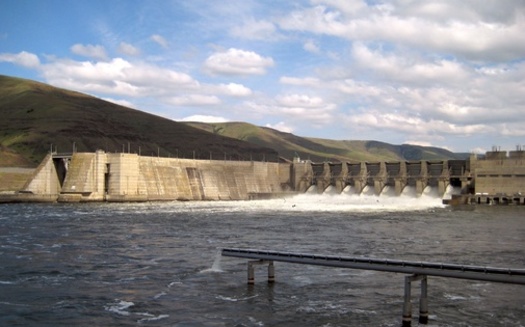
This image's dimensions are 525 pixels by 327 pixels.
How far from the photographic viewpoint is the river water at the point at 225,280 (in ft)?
68.8

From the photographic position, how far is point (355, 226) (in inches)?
2270

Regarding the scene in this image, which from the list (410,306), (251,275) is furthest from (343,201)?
(410,306)

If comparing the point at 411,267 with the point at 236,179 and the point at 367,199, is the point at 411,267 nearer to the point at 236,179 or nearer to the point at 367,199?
the point at 367,199

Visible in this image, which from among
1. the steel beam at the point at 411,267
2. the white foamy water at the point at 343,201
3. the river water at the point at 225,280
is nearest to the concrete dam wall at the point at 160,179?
the white foamy water at the point at 343,201

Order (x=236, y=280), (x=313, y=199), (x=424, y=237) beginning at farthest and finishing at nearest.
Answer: (x=313, y=199) < (x=424, y=237) < (x=236, y=280)

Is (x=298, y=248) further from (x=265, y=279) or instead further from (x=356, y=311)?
(x=356, y=311)

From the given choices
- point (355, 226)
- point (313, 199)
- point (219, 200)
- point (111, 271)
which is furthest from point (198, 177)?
point (111, 271)

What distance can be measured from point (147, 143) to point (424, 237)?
160 meters

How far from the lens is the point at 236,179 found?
12331 centimetres

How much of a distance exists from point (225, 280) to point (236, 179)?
95922 millimetres

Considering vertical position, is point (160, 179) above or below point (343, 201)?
above

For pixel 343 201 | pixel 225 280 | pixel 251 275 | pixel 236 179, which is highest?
pixel 236 179

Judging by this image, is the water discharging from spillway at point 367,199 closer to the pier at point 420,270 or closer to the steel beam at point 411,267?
the steel beam at point 411,267

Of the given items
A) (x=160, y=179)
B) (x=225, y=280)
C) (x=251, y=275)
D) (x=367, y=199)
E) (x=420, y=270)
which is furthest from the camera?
(x=160, y=179)
